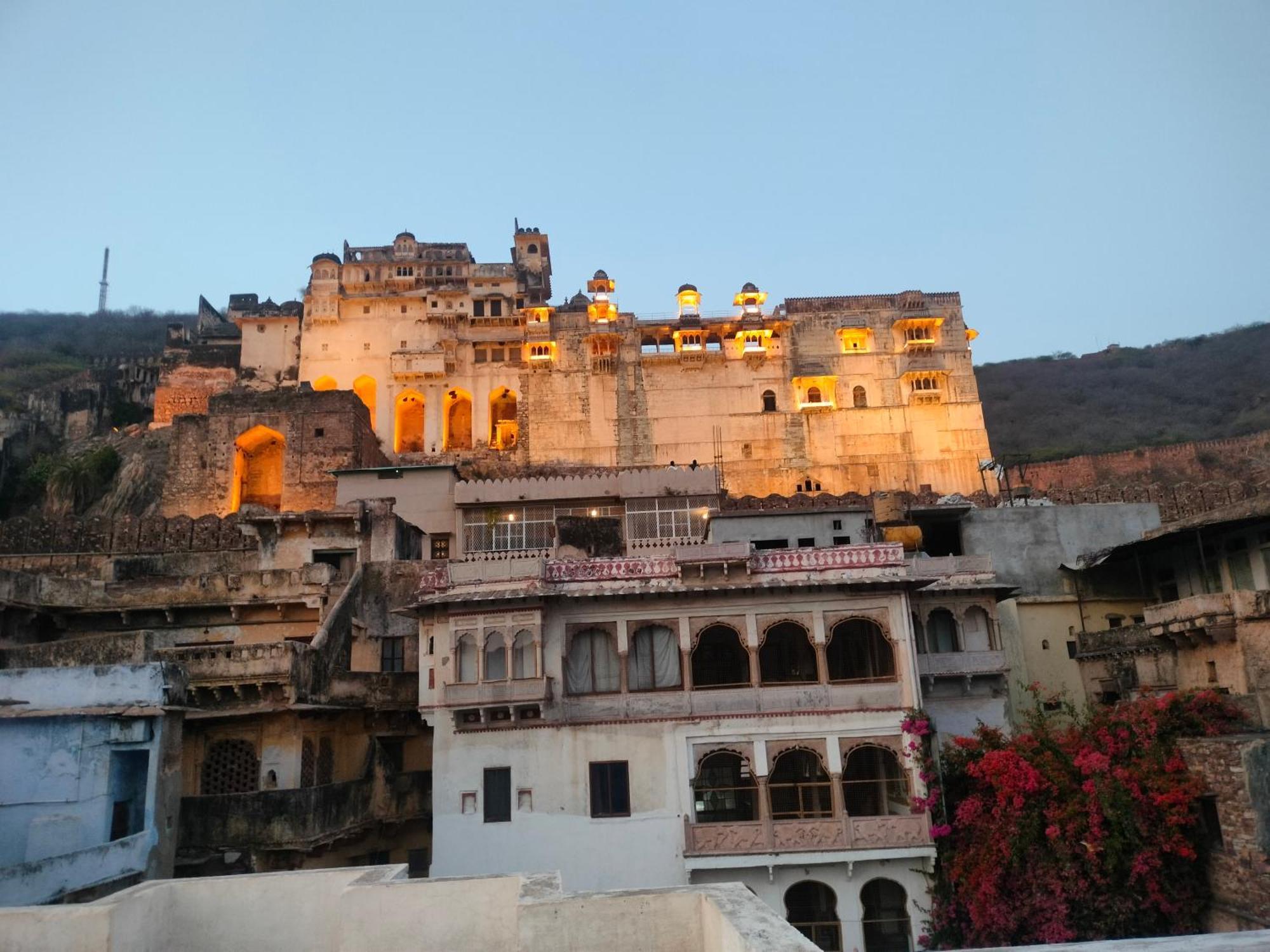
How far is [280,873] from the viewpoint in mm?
8273

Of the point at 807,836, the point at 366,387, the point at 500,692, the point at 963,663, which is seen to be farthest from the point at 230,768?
the point at 366,387

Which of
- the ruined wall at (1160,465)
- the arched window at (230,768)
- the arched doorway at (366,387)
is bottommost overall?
the arched window at (230,768)

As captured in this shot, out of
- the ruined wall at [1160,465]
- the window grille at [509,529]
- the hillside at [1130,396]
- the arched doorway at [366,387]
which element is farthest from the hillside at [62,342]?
the hillside at [1130,396]

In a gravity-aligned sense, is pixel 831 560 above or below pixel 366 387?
below

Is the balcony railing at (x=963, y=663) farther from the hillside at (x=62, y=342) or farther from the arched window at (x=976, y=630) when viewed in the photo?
the hillside at (x=62, y=342)

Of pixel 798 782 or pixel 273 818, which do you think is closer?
pixel 273 818

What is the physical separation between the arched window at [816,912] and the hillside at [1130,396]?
49.2m

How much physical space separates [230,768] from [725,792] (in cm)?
1158

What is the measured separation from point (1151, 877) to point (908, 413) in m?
39.9

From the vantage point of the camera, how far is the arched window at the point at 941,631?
22750mm

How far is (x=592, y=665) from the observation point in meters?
20.6

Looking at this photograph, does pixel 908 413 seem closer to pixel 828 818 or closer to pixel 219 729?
pixel 828 818

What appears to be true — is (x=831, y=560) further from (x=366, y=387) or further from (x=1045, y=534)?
(x=366, y=387)

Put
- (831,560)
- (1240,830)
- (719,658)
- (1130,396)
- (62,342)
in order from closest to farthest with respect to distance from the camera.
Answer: (1240,830), (831,560), (719,658), (1130,396), (62,342)
